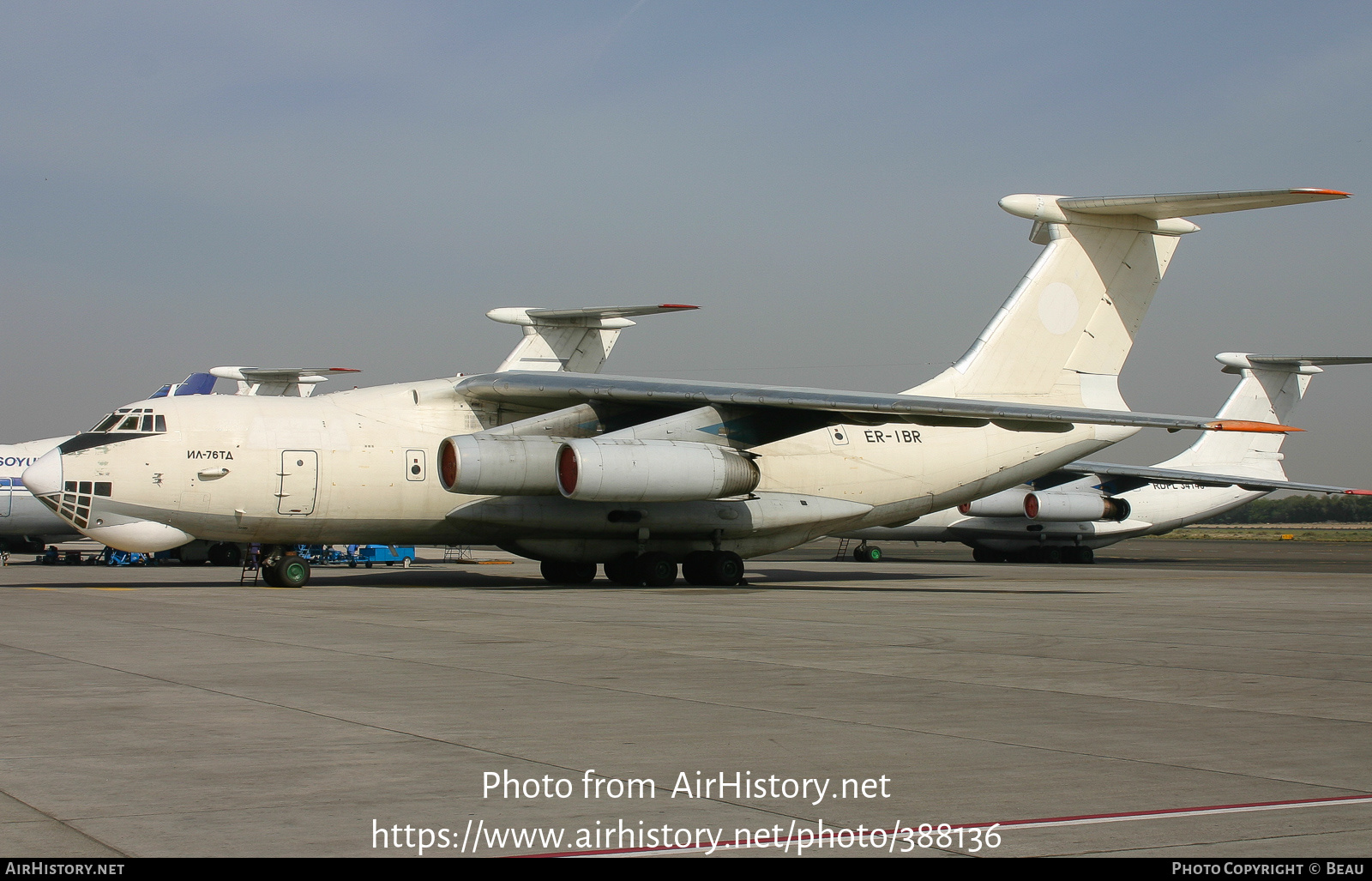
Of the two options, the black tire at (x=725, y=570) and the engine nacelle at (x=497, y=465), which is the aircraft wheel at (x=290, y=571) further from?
the black tire at (x=725, y=570)

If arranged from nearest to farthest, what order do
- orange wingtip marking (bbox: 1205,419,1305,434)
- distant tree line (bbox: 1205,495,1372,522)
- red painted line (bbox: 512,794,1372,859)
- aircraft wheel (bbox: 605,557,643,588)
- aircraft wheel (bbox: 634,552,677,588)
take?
red painted line (bbox: 512,794,1372,859)
orange wingtip marking (bbox: 1205,419,1305,434)
aircraft wheel (bbox: 634,552,677,588)
aircraft wheel (bbox: 605,557,643,588)
distant tree line (bbox: 1205,495,1372,522)

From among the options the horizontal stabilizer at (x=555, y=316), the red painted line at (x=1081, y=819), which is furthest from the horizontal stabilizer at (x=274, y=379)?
the red painted line at (x=1081, y=819)

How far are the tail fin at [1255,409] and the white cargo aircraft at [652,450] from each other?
16249 millimetres

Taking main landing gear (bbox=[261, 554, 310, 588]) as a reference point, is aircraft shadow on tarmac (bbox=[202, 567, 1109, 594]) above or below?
below

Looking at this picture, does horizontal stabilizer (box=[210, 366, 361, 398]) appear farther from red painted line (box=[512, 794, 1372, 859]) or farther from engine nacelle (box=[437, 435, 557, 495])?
red painted line (box=[512, 794, 1372, 859])

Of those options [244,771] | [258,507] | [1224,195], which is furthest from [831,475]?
[244,771]

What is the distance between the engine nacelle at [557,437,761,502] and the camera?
16.8 meters

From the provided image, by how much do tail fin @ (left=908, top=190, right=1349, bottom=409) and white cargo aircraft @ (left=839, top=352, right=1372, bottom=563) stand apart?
42.0ft

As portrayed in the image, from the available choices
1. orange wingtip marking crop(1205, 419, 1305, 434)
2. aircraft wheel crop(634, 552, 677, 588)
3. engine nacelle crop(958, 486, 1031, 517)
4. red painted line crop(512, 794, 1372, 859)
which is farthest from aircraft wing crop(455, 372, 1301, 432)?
engine nacelle crop(958, 486, 1031, 517)

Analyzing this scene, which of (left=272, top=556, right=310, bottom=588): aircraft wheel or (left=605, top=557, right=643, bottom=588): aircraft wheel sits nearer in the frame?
(left=272, top=556, right=310, bottom=588): aircraft wheel

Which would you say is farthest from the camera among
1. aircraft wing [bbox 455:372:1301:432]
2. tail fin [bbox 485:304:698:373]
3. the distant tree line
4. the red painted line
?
the distant tree line

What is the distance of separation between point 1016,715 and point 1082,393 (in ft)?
51.0

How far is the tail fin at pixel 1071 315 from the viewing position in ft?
67.8

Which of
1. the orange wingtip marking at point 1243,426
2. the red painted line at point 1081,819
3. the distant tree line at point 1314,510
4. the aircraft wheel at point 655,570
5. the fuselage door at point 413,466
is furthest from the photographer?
the distant tree line at point 1314,510
